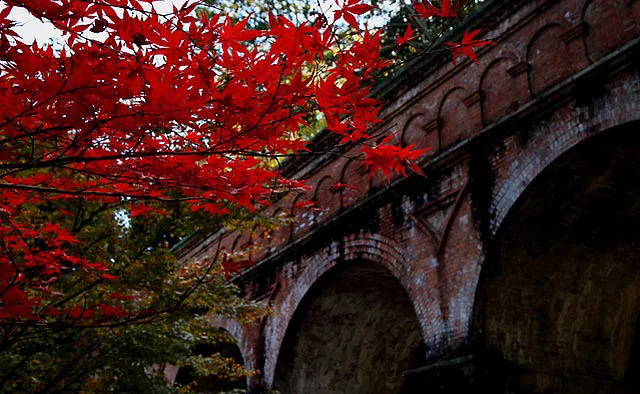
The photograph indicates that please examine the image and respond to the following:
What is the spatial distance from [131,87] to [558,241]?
6030mm

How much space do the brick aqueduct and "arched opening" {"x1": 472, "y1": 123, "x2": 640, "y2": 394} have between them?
0.06ft

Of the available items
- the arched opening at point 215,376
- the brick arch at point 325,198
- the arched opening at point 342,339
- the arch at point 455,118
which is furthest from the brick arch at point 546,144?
the arched opening at point 215,376

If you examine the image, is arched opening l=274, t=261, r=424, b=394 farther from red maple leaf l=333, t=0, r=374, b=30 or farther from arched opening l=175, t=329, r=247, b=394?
red maple leaf l=333, t=0, r=374, b=30

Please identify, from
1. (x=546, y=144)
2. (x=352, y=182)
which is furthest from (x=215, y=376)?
(x=546, y=144)

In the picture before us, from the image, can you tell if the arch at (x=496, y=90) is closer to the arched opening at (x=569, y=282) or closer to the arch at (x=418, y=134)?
the arch at (x=418, y=134)

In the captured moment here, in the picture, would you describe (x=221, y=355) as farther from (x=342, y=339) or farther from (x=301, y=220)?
(x=301, y=220)

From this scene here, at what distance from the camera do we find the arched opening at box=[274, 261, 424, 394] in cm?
1049

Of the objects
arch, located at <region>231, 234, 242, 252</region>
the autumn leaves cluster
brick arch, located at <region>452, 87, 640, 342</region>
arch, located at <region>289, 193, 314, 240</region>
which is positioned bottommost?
the autumn leaves cluster

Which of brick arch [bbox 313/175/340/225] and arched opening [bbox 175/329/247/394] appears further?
arched opening [bbox 175/329/247/394]

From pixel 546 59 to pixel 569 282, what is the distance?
2.72 meters

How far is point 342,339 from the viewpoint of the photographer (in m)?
10.8

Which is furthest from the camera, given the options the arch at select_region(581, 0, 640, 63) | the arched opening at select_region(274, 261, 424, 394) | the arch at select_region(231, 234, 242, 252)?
the arch at select_region(231, 234, 242, 252)

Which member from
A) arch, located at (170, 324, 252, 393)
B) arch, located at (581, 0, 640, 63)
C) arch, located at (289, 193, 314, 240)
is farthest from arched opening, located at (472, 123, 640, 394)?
arch, located at (170, 324, 252, 393)

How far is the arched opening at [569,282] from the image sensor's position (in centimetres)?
689
